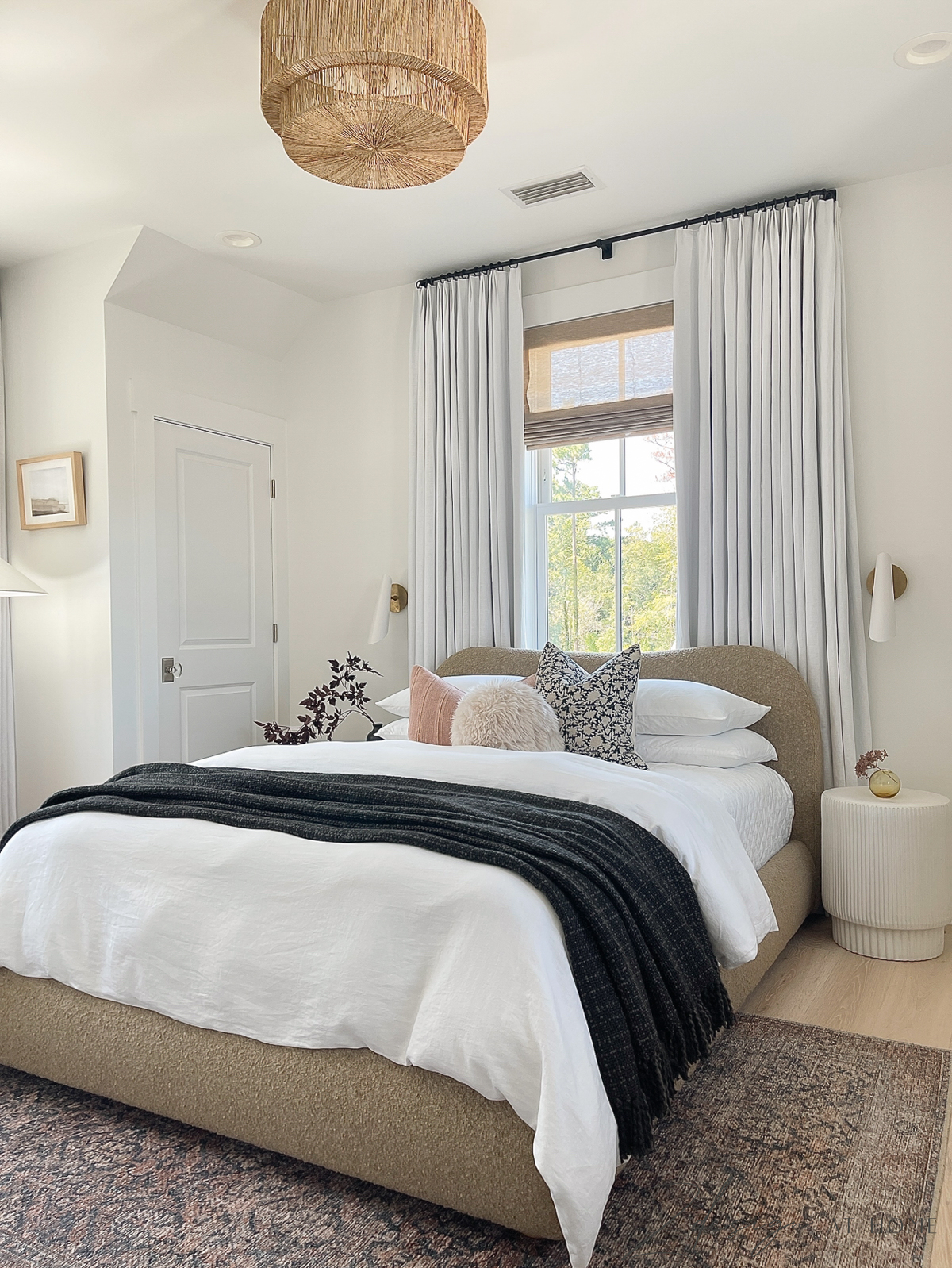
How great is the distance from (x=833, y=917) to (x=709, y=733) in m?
0.71

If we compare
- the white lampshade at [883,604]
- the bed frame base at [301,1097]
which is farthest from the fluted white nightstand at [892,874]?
the bed frame base at [301,1097]

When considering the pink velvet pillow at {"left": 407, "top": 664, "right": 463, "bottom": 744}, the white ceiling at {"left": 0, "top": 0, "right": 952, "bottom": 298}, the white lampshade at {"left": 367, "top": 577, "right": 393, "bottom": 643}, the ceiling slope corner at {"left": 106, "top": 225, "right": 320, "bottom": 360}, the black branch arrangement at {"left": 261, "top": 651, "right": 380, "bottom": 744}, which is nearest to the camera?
the white ceiling at {"left": 0, "top": 0, "right": 952, "bottom": 298}

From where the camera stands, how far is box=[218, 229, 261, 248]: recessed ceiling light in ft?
12.1

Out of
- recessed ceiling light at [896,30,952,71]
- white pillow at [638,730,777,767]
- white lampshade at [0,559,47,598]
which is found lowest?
white pillow at [638,730,777,767]

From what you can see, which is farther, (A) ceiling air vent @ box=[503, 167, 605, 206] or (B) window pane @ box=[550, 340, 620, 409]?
(B) window pane @ box=[550, 340, 620, 409]

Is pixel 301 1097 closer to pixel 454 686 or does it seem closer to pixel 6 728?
pixel 454 686

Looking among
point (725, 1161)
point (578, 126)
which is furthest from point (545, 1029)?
point (578, 126)

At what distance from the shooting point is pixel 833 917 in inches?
120

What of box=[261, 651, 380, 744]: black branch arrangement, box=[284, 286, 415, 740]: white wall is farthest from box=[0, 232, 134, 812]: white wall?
box=[284, 286, 415, 740]: white wall

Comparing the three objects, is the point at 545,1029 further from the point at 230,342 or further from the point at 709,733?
the point at 230,342

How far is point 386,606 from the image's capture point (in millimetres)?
4234

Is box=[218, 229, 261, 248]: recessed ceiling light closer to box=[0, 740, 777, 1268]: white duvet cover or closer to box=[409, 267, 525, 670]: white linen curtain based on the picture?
box=[409, 267, 525, 670]: white linen curtain

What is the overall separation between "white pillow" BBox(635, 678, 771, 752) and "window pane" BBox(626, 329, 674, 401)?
50.6 inches

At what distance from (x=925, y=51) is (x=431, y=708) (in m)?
2.39
